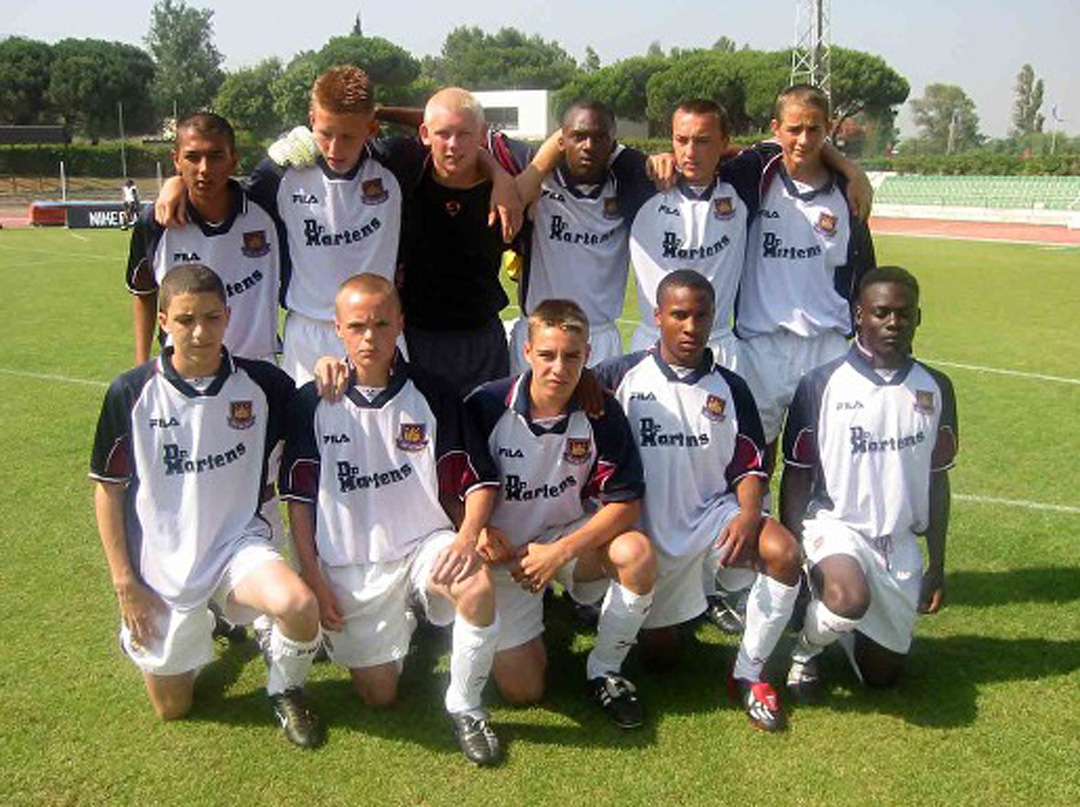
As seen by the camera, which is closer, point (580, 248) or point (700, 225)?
point (700, 225)

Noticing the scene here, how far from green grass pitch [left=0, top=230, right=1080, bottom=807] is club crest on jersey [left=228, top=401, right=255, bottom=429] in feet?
3.30

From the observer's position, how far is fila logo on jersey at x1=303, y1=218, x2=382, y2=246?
4195 millimetres

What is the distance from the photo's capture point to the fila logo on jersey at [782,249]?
14.4 ft

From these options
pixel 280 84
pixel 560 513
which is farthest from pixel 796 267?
pixel 280 84

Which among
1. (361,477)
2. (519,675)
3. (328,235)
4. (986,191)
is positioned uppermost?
(986,191)

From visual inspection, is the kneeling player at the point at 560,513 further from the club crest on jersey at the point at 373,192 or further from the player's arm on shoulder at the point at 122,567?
the player's arm on shoulder at the point at 122,567

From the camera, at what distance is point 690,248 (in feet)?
14.3

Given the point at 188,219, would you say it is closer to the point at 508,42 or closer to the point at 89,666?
the point at 89,666

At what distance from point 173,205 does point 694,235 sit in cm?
220

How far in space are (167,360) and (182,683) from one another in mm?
1132

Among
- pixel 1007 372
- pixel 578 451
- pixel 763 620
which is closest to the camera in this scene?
pixel 763 620

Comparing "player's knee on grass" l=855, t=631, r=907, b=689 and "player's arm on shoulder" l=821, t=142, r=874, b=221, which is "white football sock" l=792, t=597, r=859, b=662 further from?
"player's arm on shoulder" l=821, t=142, r=874, b=221

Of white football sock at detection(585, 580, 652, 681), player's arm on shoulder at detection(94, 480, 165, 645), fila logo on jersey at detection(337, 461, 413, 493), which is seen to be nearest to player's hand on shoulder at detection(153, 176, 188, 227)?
player's arm on shoulder at detection(94, 480, 165, 645)

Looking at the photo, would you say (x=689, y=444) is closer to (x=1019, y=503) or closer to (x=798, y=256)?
(x=798, y=256)
